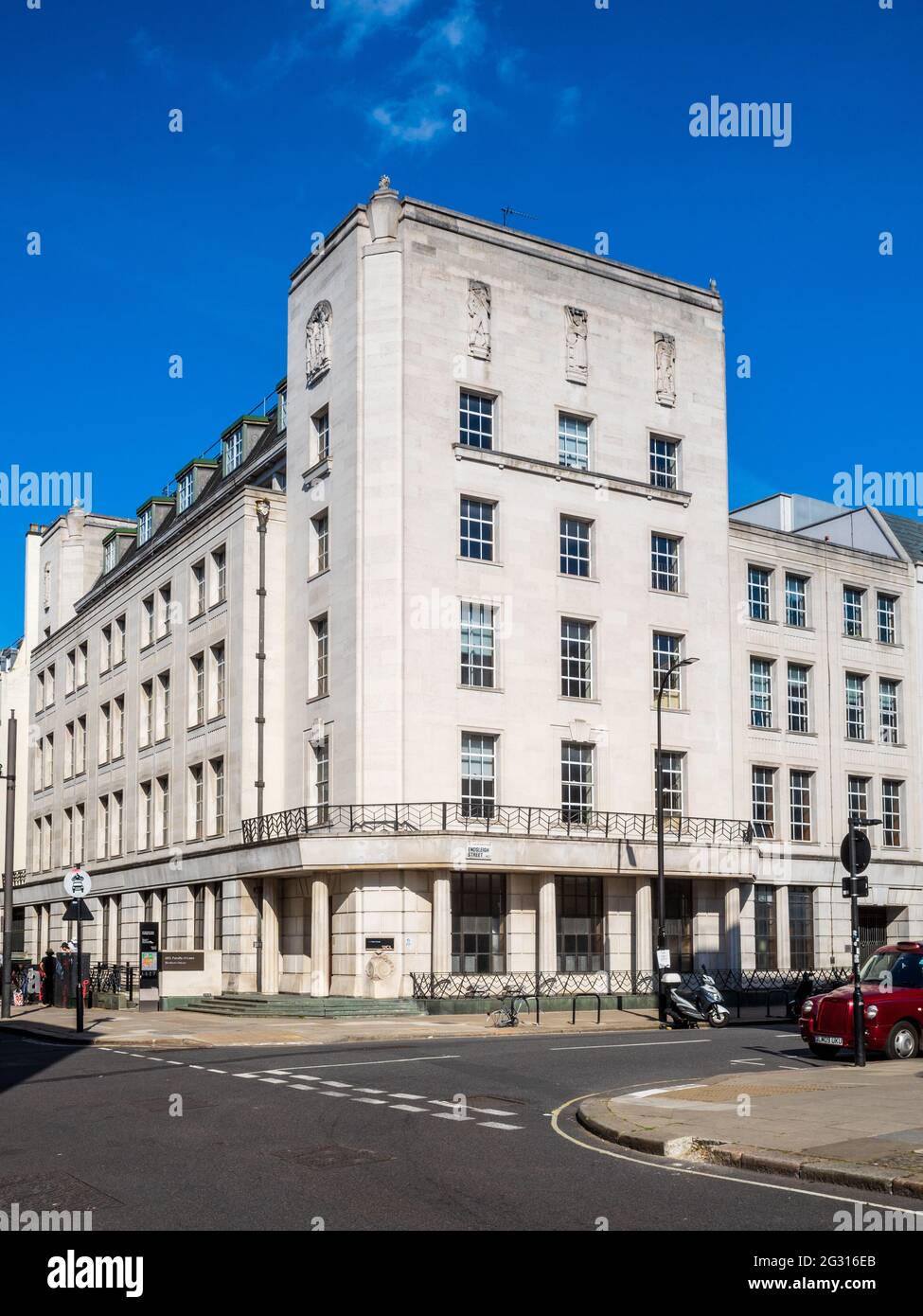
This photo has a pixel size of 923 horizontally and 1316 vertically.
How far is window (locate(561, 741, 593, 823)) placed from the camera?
42250 mm

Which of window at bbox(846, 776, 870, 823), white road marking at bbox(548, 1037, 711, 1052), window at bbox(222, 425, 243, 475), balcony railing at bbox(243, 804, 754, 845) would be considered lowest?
white road marking at bbox(548, 1037, 711, 1052)

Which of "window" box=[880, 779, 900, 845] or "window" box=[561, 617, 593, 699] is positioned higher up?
"window" box=[561, 617, 593, 699]

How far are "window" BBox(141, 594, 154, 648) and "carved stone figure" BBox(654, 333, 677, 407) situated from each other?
69.9 feet

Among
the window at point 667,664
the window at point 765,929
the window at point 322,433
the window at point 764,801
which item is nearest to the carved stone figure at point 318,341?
the window at point 322,433

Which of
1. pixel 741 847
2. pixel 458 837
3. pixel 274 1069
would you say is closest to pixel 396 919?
pixel 458 837

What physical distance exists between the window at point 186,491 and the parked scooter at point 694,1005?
34206mm

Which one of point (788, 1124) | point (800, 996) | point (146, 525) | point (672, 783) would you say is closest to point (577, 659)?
point (672, 783)

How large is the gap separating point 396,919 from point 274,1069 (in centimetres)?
1678

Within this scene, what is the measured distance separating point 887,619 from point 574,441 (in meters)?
16.5

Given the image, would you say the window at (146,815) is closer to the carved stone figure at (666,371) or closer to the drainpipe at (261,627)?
the drainpipe at (261,627)

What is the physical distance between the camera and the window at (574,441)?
146 ft

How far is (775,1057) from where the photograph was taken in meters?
22.6

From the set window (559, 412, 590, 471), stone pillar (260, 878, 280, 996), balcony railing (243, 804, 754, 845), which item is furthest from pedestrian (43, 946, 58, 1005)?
window (559, 412, 590, 471)

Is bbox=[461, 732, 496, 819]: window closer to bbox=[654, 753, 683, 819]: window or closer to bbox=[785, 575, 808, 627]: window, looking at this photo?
bbox=[654, 753, 683, 819]: window
